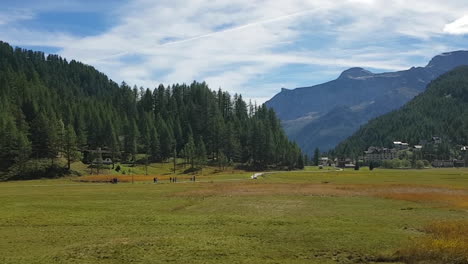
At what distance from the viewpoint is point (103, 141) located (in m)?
177

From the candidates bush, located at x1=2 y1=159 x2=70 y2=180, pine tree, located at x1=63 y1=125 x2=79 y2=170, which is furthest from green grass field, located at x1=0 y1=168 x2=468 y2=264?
pine tree, located at x1=63 y1=125 x2=79 y2=170

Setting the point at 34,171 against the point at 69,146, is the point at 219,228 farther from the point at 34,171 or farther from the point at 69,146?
the point at 69,146

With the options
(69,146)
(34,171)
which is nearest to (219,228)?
(34,171)

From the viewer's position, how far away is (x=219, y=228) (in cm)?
3941

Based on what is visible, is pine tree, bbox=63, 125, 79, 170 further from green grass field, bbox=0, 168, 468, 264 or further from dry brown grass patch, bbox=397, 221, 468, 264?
dry brown grass patch, bbox=397, 221, 468, 264

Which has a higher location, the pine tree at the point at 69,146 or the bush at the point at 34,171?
the pine tree at the point at 69,146

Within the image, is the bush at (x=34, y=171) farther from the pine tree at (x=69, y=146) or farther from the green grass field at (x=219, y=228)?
the green grass field at (x=219, y=228)

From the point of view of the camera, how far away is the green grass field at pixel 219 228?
29078mm

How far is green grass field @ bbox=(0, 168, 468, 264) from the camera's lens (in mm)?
29078

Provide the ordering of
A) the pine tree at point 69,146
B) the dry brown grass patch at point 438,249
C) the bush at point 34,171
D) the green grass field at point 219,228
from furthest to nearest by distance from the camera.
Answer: the pine tree at point 69,146 → the bush at point 34,171 → the green grass field at point 219,228 → the dry brown grass patch at point 438,249

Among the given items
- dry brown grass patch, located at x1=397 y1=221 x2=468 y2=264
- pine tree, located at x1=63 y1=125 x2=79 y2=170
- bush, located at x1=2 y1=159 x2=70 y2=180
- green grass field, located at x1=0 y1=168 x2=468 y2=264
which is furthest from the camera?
pine tree, located at x1=63 y1=125 x2=79 y2=170

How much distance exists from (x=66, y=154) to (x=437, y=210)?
119 metres

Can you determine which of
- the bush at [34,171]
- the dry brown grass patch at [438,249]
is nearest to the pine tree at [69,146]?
the bush at [34,171]

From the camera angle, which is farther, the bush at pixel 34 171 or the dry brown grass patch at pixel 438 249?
the bush at pixel 34 171
